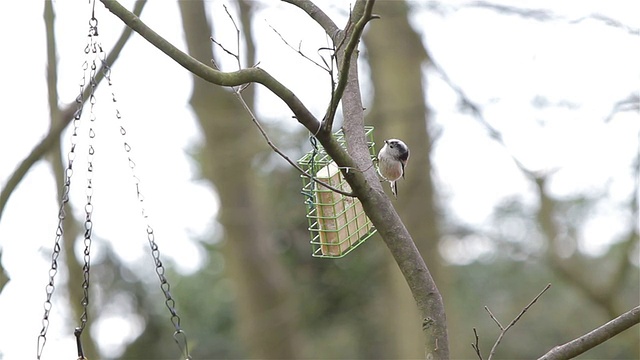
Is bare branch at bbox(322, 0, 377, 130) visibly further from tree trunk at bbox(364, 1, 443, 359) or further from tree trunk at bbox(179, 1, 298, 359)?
tree trunk at bbox(179, 1, 298, 359)

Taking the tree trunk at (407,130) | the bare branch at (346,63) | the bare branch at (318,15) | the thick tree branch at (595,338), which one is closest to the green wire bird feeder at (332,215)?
the bare branch at (318,15)

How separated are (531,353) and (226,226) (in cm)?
527

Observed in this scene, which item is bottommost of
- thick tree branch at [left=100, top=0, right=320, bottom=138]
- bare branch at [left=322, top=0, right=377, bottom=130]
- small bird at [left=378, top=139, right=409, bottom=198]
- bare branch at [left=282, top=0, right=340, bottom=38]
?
small bird at [left=378, top=139, right=409, bottom=198]

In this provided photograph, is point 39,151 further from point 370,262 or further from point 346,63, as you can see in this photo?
point 370,262

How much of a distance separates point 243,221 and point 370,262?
2.02 metres

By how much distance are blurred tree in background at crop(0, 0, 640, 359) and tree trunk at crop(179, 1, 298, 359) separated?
0.04 feet

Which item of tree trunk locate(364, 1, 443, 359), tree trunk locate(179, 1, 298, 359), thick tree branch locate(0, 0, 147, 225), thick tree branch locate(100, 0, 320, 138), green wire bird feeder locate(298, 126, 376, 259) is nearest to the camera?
thick tree branch locate(100, 0, 320, 138)

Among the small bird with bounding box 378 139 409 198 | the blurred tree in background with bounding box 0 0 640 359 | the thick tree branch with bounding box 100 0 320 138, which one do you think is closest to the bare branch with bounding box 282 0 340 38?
the thick tree branch with bounding box 100 0 320 138

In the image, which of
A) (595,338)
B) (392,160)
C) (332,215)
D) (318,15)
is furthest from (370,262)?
(595,338)

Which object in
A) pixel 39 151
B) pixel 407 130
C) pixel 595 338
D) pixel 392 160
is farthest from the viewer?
pixel 407 130

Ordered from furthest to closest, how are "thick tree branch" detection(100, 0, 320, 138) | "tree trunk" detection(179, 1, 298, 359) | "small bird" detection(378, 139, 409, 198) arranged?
"tree trunk" detection(179, 1, 298, 359) < "small bird" detection(378, 139, 409, 198) < "thick tree branch" detection(100, 0, 320, 138)

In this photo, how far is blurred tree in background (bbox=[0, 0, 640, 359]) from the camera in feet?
21.2

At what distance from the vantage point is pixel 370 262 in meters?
8.87

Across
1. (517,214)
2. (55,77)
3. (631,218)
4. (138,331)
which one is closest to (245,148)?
(55,77)
